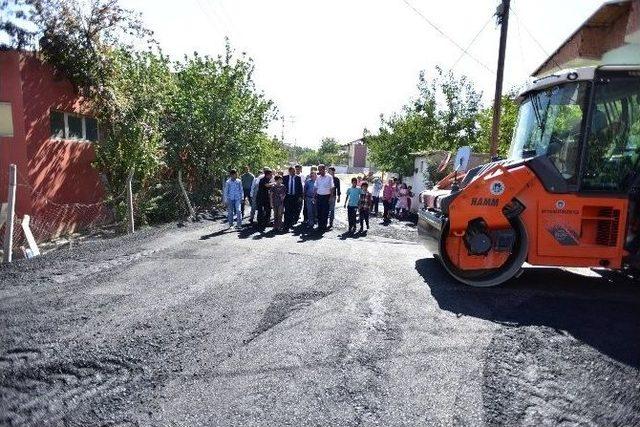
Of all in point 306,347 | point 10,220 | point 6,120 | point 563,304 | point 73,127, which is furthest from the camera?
point 73,127

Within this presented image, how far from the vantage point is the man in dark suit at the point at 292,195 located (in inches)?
432

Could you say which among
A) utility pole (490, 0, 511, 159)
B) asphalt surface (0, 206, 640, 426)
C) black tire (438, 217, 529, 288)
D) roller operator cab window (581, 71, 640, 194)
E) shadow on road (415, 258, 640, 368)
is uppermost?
utility pole (490, 0, 511, 159)

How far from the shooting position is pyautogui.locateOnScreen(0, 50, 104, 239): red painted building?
401 inches

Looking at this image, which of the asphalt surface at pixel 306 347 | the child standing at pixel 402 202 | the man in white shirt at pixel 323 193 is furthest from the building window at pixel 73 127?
the child standing at pixel 402 202

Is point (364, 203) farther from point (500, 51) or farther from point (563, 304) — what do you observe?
point (500, 51)

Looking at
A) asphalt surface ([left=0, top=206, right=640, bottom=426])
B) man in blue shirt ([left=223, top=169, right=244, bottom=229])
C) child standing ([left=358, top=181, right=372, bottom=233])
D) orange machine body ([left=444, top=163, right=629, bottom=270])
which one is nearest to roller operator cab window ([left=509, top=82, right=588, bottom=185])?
orange machine body ([left=444, top=163, right=629, bottom=270])

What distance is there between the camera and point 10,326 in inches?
158

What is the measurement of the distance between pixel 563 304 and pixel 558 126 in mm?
2337

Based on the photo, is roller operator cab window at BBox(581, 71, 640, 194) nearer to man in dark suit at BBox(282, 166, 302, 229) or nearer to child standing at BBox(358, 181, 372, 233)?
child standing at BBox(358, 181, 372, 233)

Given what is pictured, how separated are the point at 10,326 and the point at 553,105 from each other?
678 centimetres

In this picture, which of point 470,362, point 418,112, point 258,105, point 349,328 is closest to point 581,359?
point 470,362

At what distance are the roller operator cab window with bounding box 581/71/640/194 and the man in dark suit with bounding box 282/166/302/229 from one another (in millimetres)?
6870

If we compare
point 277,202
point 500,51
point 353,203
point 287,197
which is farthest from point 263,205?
point 500,51

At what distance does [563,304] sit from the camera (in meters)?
5.13
